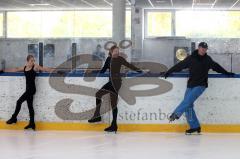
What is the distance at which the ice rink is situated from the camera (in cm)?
738

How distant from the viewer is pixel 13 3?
81.9 feet

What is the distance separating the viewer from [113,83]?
10.4 metres

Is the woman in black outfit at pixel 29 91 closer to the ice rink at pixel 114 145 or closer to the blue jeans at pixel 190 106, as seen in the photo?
Answer: the ice rink at pixel 114 145

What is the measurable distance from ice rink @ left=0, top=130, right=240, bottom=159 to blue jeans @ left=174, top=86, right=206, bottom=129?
0.31m

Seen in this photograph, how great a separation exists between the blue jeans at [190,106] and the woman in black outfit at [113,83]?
1189mm

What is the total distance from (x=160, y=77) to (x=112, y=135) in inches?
66.1

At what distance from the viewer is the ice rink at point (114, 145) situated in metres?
7.38

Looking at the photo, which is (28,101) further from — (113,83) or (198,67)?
(198,67)

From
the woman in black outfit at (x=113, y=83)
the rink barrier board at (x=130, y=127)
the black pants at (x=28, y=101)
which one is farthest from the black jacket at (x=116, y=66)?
the black pants at (x=28, y=101)

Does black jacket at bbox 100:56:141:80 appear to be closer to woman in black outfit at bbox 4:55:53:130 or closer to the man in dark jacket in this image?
the man in dark jacket

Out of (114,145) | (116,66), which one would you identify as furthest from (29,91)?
(114,145)

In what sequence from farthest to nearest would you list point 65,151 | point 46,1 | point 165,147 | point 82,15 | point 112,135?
point 82,15 → point 46,1 → point 112,135 → point 165,147 → point 65,151

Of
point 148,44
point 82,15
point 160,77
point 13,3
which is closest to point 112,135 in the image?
point 160,77

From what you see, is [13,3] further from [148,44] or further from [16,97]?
[16,97]
